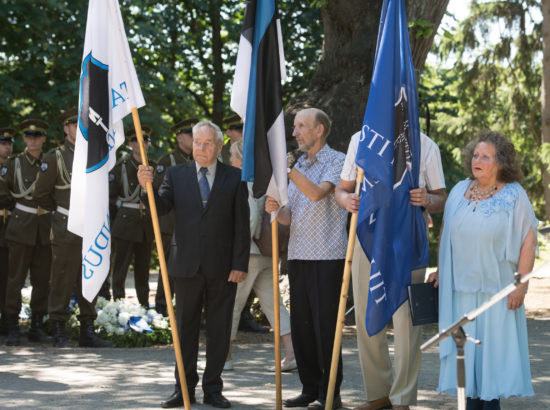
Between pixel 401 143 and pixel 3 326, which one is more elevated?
pixel 401 143

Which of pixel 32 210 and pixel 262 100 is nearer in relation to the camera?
pixel 262 100

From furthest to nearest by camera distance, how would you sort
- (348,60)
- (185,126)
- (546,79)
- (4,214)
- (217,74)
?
(217,74) → (546,79) → (185,126) → (348,60) → (4,214)

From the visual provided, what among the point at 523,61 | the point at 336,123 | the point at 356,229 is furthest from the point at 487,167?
the point at 523,61

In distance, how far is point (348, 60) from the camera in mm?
11766

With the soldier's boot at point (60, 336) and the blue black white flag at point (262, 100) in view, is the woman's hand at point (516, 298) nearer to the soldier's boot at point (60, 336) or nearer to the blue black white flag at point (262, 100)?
the blue black white flag at point (262, 100)

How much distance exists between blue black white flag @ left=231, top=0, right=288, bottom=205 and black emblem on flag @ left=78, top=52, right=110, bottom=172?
3.23 feet

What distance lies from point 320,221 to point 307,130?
0.74 metres

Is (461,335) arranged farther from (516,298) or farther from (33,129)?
(33,129)

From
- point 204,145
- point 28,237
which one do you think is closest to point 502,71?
point 28,237

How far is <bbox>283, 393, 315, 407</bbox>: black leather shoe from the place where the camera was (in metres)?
6.71

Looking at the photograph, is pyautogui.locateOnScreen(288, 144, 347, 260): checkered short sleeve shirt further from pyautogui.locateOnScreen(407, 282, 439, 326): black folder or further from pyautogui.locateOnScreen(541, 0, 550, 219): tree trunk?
pyautogui.locateOnScreen(541, 0, 550, 219): tree trunk

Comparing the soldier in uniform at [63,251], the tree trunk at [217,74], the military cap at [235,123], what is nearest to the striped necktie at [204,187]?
the soldier in uniform at [63,251]

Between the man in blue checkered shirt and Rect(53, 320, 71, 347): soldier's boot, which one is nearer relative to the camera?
the man in blue checkered shirt

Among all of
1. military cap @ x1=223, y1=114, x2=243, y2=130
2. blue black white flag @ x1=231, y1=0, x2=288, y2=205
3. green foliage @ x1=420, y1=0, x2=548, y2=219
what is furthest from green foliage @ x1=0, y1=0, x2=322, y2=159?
blue black white flag @ x1=231, y1=0, x2=288, y2=205
